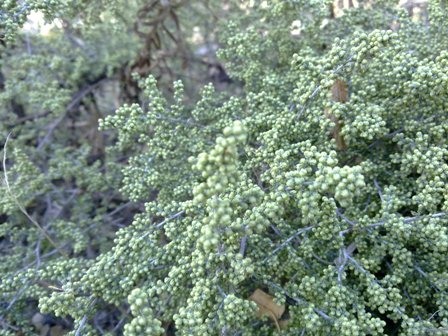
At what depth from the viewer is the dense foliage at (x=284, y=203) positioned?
5.48 feet

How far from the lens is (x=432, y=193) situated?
186cm

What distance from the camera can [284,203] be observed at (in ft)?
6.02

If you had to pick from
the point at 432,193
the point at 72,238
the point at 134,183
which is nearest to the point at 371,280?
the point at 432,193

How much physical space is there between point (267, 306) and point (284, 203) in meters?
0.64

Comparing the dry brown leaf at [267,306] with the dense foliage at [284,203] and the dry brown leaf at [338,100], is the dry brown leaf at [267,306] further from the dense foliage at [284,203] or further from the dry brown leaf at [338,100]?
the dry brown leaf at [338,100]

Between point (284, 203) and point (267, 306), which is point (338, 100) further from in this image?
point (267, 306)

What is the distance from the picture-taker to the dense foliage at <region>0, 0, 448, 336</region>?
1.67 meters

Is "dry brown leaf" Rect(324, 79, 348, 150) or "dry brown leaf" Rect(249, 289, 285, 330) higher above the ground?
"dry brown leaf" Rect(324, 79, 348, 150)

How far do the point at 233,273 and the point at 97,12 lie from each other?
→ 205 centimetres

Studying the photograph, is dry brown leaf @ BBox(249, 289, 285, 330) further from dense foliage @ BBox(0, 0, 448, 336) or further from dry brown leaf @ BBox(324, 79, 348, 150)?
dry brown leaf @ BBox(324, 79, 348, 150)

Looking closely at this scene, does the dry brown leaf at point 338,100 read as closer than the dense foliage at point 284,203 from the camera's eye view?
No

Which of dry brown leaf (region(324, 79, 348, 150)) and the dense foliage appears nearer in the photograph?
the dense foliage

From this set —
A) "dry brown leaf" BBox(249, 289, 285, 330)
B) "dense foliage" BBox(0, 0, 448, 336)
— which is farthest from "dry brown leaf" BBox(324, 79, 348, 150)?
"dry brown leaf" BBox(249, 289, 285, 330)

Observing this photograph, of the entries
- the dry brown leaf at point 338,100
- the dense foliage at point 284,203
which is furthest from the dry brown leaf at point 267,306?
the dry brown leaf at point 338,100
